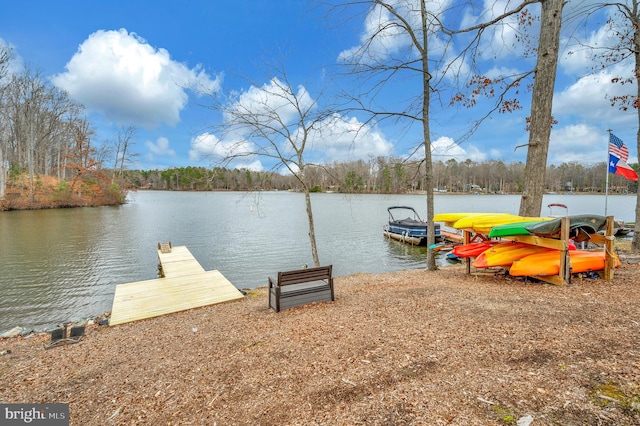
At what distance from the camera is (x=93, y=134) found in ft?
142

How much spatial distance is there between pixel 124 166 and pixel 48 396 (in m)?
47.4

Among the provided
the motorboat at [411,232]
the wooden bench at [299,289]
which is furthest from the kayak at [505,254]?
the motorboat at [411,232]

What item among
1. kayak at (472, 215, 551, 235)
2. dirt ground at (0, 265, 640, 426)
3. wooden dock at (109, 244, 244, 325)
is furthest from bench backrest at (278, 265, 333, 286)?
kayak at (472, 215, 551, 235)

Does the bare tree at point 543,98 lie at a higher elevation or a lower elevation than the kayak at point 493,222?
higher

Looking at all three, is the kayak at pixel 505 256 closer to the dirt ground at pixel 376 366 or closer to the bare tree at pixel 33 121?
the dirt ground at pixel 376 366

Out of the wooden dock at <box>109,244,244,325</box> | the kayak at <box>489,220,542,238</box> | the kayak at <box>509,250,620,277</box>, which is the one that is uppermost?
the kayak at <box>489,220,542,238</box>

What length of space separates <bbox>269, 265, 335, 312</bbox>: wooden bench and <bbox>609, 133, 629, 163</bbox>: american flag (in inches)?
479

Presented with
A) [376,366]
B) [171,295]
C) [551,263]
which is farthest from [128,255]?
[551,263]

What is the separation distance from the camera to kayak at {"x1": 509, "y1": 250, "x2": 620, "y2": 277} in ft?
17.7

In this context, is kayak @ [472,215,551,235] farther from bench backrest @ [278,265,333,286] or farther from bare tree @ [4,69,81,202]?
bare tree @ [4,69,81,202]

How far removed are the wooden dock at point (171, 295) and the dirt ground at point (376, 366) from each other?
4.01 ft

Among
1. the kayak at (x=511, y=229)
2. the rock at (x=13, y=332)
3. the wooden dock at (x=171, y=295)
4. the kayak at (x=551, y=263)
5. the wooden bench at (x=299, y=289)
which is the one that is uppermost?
the kayak at (x=511, y=229)

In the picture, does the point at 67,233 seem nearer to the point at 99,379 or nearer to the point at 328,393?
the point at 99,379

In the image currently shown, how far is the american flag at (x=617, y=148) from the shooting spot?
10.8 m
